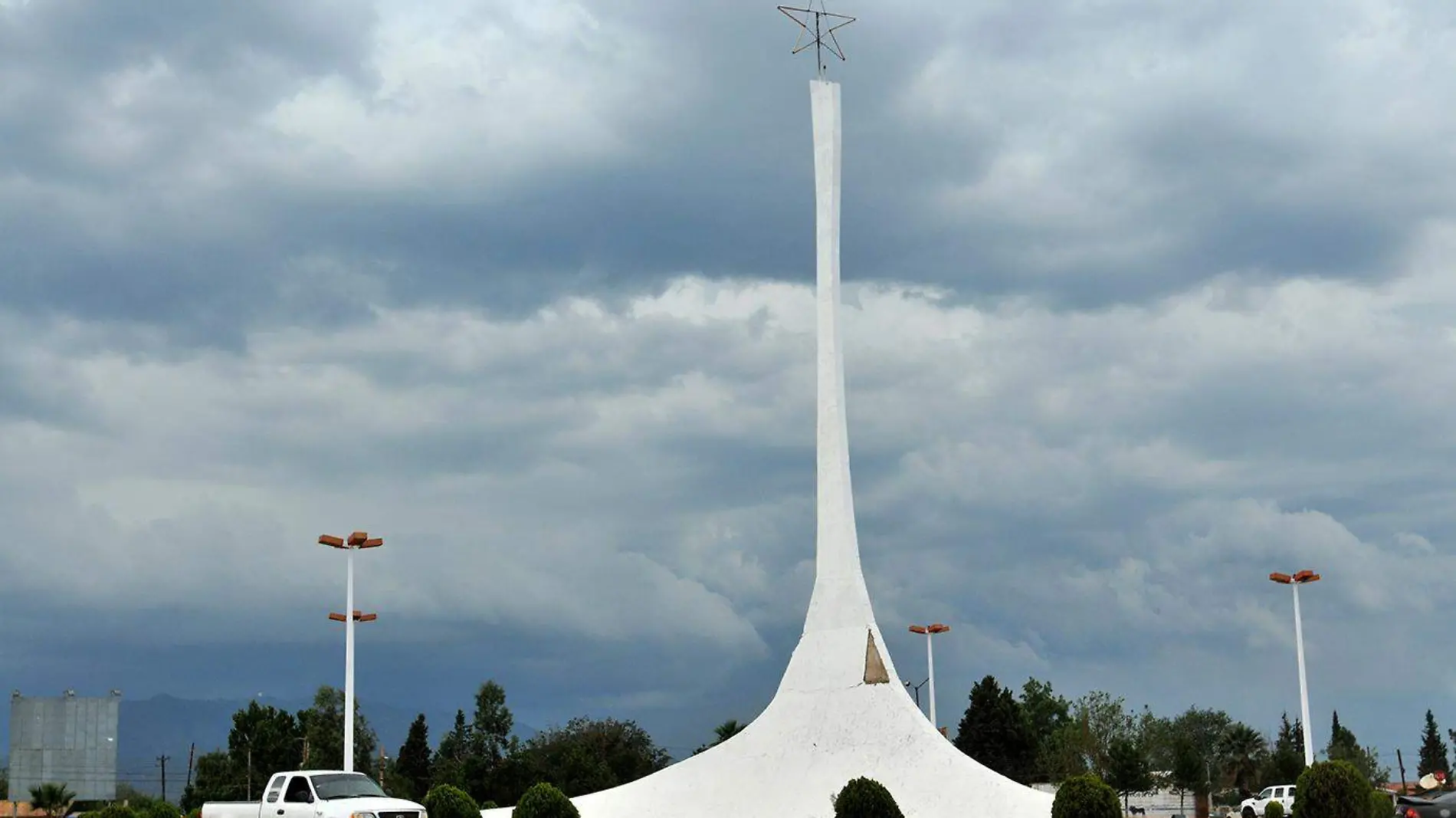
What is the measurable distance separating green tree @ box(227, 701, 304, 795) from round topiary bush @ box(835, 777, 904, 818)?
184 feet

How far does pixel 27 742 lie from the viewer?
3184 inches

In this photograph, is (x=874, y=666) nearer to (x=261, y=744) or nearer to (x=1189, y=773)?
(x=1189, y=773)

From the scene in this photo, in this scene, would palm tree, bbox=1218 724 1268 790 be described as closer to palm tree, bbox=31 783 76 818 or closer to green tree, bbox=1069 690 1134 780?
green tree, bbox=1069 690 1134 780

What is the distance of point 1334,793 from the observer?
2703 centimetres

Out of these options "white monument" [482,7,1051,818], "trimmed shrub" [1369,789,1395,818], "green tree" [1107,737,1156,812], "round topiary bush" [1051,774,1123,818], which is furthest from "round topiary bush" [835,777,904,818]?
"green tree" [1107,737,1156,812]

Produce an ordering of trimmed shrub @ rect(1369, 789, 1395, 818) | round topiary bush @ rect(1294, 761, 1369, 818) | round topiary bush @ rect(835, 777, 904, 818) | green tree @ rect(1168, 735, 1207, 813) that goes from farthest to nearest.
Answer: green tree @ rect(1168, 735, 1207, 813) < trimmed shrub @ rect(1369, 789, 1395, 818) < round topiary bush @ rect(1294, 761, 1369, 818) < round topiary bush @ rect(835, 777, 904, 818)

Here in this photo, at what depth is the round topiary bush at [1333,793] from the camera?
26.9 metres

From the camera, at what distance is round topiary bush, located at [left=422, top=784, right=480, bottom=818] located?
28875mm

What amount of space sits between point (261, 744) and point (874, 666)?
51713mm

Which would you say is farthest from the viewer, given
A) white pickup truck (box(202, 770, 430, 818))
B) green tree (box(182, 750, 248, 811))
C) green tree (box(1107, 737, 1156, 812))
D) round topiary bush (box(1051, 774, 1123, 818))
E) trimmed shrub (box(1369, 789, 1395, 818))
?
green tree (box(182, 750, 248, 811))

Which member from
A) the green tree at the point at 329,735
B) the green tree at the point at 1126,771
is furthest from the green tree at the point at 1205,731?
the green tree at the point at 329,735

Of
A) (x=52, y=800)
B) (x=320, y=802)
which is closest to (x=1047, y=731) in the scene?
(x=52, y=800)

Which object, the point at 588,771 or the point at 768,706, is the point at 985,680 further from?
the point at 768,706

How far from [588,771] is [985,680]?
18606mm
